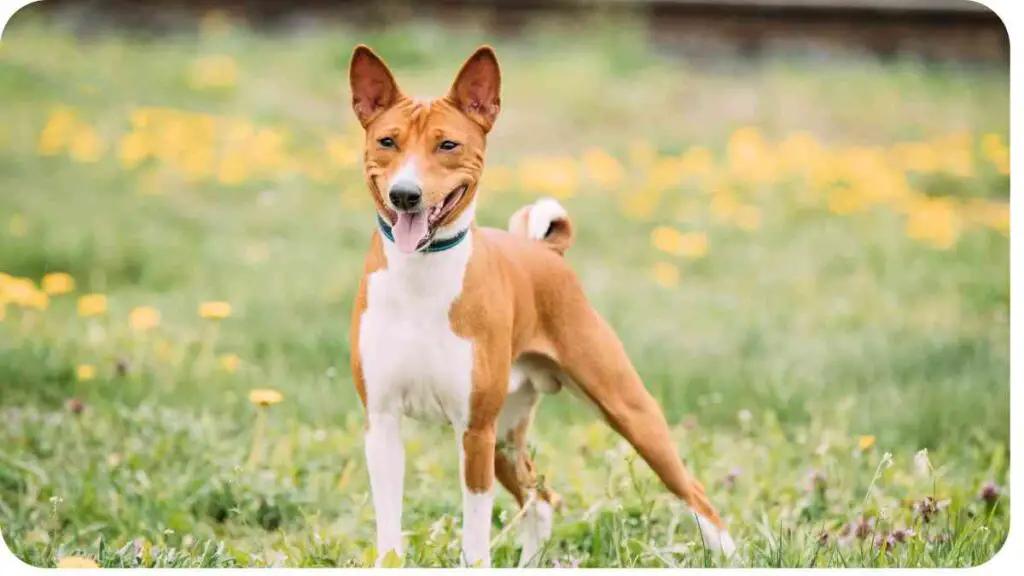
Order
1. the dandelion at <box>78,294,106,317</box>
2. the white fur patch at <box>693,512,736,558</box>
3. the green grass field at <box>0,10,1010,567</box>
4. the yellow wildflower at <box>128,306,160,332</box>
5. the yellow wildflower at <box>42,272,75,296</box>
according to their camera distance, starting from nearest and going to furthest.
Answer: the white fur patch at <box>693,512,736,558</box> < the green grass field at <box>0,10,1010,567</box> < the dandelion at <box>78,294,106,317</box> < the yellow wildflower at <box>128,306,160,332</box> < the yellow wildflower at <box>42,272,75,296</box>

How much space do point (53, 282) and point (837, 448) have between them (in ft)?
10.8

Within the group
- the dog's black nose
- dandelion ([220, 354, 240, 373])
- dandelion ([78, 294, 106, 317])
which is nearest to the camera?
the dog's black nose

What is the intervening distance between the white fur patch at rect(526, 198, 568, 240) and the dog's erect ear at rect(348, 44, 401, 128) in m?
0.69

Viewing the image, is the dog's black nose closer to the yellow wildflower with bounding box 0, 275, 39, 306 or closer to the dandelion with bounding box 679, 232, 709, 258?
the yellow wildflower with bounding box 0, 275, 39, 306

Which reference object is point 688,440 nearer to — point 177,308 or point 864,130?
point 177,308

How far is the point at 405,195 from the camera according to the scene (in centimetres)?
312

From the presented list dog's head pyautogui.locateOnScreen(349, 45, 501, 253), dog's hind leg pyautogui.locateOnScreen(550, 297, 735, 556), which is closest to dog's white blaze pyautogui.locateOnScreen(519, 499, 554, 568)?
dog's hind leg pyautogui.locateOnScreen(550, 297, 735, 556)

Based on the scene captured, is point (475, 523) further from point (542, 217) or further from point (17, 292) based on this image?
point (17, 292)

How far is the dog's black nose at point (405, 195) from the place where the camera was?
312 centimetres

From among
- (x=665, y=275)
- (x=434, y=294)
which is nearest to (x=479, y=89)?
(x=434, y=294)

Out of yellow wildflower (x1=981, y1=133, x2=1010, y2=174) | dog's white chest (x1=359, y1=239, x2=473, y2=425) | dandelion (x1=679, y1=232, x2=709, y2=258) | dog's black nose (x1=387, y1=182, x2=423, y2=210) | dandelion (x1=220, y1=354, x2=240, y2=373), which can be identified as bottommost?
dandelion (x1=220, y1=354, x2=240, y2=373)

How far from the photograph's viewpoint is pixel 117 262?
6.34 meters

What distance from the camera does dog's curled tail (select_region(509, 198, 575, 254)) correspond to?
153 inches

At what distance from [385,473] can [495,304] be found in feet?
1.71
